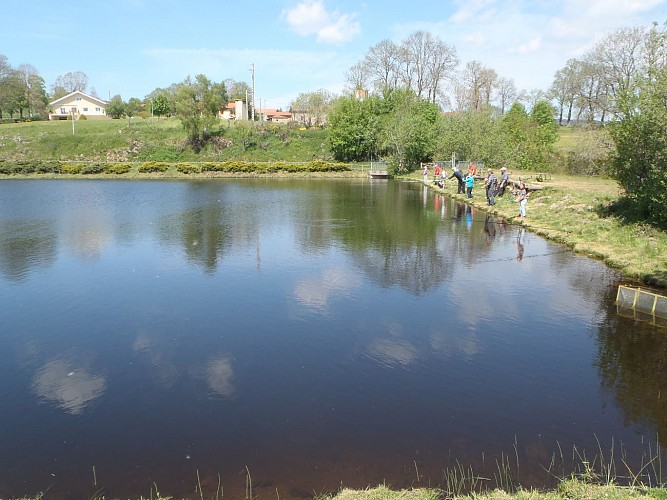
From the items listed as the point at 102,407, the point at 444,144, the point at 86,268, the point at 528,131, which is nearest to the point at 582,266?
the point at 102,407

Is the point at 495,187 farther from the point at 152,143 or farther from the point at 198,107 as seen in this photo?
the point at 152,143

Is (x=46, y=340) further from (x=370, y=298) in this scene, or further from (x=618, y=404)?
(x=618, y=404)

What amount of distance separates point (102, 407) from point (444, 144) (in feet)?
148

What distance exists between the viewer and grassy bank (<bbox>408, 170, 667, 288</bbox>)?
15083 millimetres

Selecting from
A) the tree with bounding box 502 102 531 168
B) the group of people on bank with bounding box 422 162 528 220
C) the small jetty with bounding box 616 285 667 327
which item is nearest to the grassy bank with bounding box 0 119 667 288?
the group of people on bank with bounding box 422 162 528 220

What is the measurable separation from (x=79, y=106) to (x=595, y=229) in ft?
335

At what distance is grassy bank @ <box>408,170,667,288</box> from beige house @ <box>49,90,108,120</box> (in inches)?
3586

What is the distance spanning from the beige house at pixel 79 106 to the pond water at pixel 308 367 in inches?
3505

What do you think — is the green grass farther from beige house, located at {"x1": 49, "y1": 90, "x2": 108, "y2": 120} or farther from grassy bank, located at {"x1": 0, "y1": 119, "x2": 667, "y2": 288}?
beige house, located at {"x1": 49, "y1": 90, "x2": 108, "y2": 120}

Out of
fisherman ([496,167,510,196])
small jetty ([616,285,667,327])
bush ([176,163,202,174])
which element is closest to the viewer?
small jetty ([616,285,667,327])

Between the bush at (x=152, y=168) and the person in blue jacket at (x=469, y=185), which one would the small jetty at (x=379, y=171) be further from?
the bush at (x=152, y=168)

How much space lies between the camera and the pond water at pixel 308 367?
6.43 m

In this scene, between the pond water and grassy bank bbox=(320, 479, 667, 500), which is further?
the pond water

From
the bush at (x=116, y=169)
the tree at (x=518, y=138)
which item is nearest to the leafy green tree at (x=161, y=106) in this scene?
the bush at (x=116, y=169)
